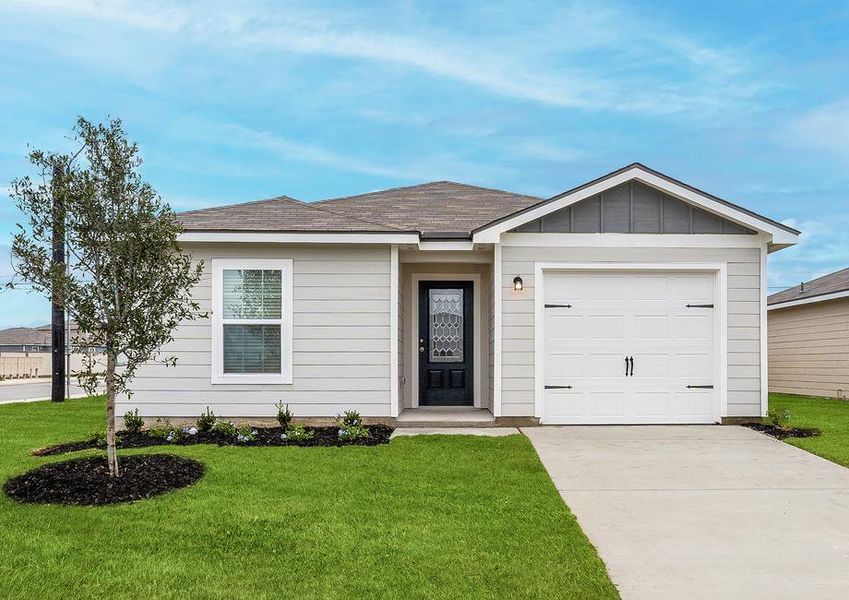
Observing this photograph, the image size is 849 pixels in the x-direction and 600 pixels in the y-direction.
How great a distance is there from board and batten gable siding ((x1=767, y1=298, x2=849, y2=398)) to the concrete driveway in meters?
7.88

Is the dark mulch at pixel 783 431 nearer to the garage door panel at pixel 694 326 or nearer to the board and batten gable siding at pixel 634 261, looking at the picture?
the board and batten gable siding at pixel 634 261

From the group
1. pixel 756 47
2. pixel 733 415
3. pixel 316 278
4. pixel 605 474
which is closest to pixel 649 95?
pixel 756 47

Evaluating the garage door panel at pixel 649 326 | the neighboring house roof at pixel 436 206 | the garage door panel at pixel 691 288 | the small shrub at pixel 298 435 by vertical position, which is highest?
the neighboring house roof at pixel 436 206

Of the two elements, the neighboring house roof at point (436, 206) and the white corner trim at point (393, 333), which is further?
the neighboring house roof at point (436, 206)

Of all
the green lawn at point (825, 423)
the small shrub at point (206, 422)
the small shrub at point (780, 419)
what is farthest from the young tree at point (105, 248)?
the small shrub at point (780, 419)

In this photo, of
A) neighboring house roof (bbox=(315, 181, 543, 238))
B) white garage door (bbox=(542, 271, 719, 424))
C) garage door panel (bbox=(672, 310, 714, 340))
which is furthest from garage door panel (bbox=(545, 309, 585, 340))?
neighboring house roof (bbox=(315, 181, 543, 238))

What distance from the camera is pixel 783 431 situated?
8.26m

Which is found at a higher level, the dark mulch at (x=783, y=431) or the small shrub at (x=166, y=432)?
the dark mulch at (x=783, y=431)

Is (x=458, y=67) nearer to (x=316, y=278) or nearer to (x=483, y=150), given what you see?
(x=483, y=150)

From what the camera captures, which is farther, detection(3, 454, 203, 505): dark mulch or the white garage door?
the white garage door

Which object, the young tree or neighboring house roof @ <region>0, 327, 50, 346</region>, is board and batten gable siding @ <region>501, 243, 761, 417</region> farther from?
neighboring house roof @ <region>0, 327, 50, 346</region>

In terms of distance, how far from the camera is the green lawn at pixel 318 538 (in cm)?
347

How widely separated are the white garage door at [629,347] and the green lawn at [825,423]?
1.38m

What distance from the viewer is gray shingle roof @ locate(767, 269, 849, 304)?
14.4 meters
